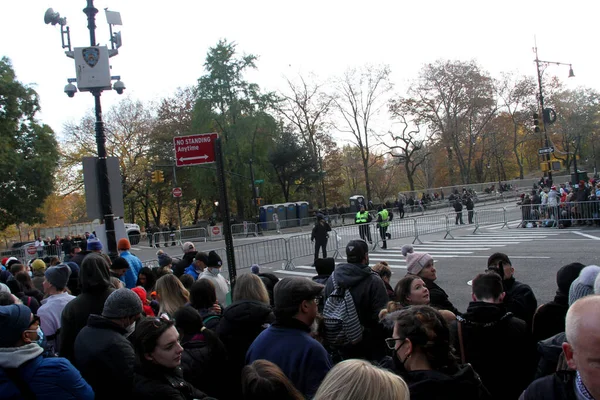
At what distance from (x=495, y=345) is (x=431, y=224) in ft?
70.5

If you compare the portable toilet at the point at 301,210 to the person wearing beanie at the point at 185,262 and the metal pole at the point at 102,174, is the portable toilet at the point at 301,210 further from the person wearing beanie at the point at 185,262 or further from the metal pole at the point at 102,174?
the person wearing beanie at the point at 185,262

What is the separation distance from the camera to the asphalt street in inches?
491

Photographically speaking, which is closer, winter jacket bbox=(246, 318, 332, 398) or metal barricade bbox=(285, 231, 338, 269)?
winter jacket bbox=(246, 318, 332, 398)

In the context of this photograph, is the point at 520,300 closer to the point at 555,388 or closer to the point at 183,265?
the point at 555,388

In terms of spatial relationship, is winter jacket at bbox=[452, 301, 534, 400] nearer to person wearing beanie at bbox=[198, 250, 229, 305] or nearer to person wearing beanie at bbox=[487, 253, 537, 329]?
person wearing beanie at bbox=[487, 253, 537, 329]

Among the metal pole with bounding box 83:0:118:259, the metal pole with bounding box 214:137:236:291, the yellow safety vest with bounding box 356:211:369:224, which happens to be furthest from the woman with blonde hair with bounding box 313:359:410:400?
the yellow safety vest with bounding box 356:211:369:224

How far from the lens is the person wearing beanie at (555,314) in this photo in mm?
4059

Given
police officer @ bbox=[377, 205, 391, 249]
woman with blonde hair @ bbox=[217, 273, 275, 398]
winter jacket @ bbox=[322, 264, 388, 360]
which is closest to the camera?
woman with blonde hair @ bbox=[217, 273, 275, 398]

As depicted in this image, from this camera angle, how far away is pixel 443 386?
2607mm

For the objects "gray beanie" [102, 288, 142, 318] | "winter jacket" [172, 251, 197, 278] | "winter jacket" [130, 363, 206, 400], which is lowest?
"winter jacket" [130, 363, 206, 400]

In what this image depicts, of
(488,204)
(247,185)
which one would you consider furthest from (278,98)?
(488,204)

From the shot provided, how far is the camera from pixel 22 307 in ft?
10.1

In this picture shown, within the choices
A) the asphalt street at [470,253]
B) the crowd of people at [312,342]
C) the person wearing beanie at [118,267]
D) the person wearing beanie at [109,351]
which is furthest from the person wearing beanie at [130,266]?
the asphalt street at [470,253]

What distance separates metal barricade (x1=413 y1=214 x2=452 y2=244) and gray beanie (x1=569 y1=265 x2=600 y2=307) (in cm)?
1952
